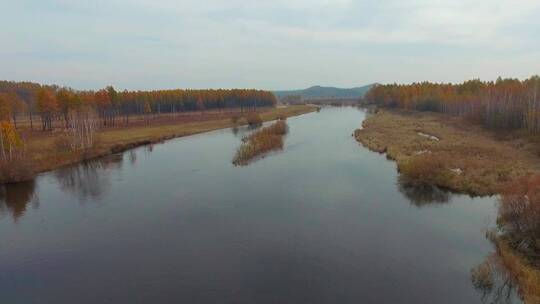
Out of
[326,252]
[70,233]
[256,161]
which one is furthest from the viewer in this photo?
[256,161]

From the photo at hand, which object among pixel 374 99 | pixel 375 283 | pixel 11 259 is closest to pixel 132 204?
pixel 11 259

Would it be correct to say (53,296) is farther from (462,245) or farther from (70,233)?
(462,245)

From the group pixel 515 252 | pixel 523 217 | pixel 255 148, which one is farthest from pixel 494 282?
pixel 255 148

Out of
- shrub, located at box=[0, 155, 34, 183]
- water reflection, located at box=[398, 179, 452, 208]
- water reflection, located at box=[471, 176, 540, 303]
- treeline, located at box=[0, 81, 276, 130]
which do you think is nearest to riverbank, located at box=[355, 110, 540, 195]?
water reflection, located at box=[398, 179, 452, 208]

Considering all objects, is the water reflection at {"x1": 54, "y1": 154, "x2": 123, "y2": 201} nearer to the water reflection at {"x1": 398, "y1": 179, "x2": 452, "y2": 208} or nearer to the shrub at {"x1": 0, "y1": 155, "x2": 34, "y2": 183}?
the shrub at {"x1": 0, "y1": 155, "x2": 34, "y2": 183}

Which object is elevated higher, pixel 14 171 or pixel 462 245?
pixel 14 171
